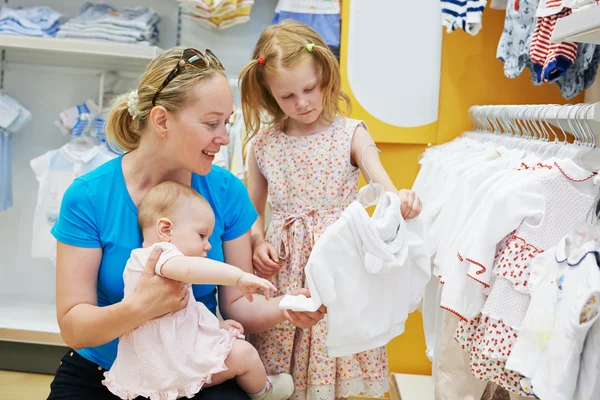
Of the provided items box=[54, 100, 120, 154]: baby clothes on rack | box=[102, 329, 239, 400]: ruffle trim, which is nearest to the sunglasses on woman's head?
box=[102, 329, 239, 400]: ruffle trim

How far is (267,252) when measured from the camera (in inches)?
73.5

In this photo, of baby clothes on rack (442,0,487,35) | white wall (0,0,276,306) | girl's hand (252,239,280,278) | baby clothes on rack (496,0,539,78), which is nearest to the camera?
girl's hand (252,239,280,278)

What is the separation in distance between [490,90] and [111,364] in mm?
1873

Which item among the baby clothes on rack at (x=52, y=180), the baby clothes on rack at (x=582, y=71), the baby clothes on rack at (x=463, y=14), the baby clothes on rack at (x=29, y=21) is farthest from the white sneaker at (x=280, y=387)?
the baby clothes on rack at (x=29, y=21)

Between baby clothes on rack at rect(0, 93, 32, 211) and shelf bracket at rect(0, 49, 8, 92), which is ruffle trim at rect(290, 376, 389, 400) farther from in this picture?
shelf bracket at rect(0, 49, 8, 92)

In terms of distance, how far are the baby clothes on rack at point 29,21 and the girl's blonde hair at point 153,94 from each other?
1.82 metres

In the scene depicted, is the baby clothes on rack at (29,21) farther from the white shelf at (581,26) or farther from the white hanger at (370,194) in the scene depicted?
the white shelf at (581,26)

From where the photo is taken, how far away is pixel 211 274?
141cm

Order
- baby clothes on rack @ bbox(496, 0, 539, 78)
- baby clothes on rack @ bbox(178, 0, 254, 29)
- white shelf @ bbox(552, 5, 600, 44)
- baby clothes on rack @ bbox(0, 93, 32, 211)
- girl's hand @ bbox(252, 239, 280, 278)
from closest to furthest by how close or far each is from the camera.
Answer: white shelf @ bbox(552, 5, 600, 44)
girl's hand @ bbox(252, 239, 280, 278)
baby clothes on rack @ bbox(496, 0, 539, 78)
baby clothes on rack @ bbox(178, 0, 254, 29)
baby clothes on rack @ bbox(0, 93, 32, 211)

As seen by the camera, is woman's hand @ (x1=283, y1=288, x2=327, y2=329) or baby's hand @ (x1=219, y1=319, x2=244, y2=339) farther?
baby's hand @ (x1=219, y1=319, x2=244, y2=339)

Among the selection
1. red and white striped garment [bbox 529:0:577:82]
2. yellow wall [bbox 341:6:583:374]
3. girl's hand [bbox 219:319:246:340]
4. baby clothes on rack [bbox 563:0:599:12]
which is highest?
baby clothes on rack [bbox 563:0:599:12]

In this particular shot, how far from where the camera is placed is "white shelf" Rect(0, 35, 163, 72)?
3047mm

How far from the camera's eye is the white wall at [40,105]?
Answer: 353 centimetres

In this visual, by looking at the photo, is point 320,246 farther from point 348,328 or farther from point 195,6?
point 195,6
